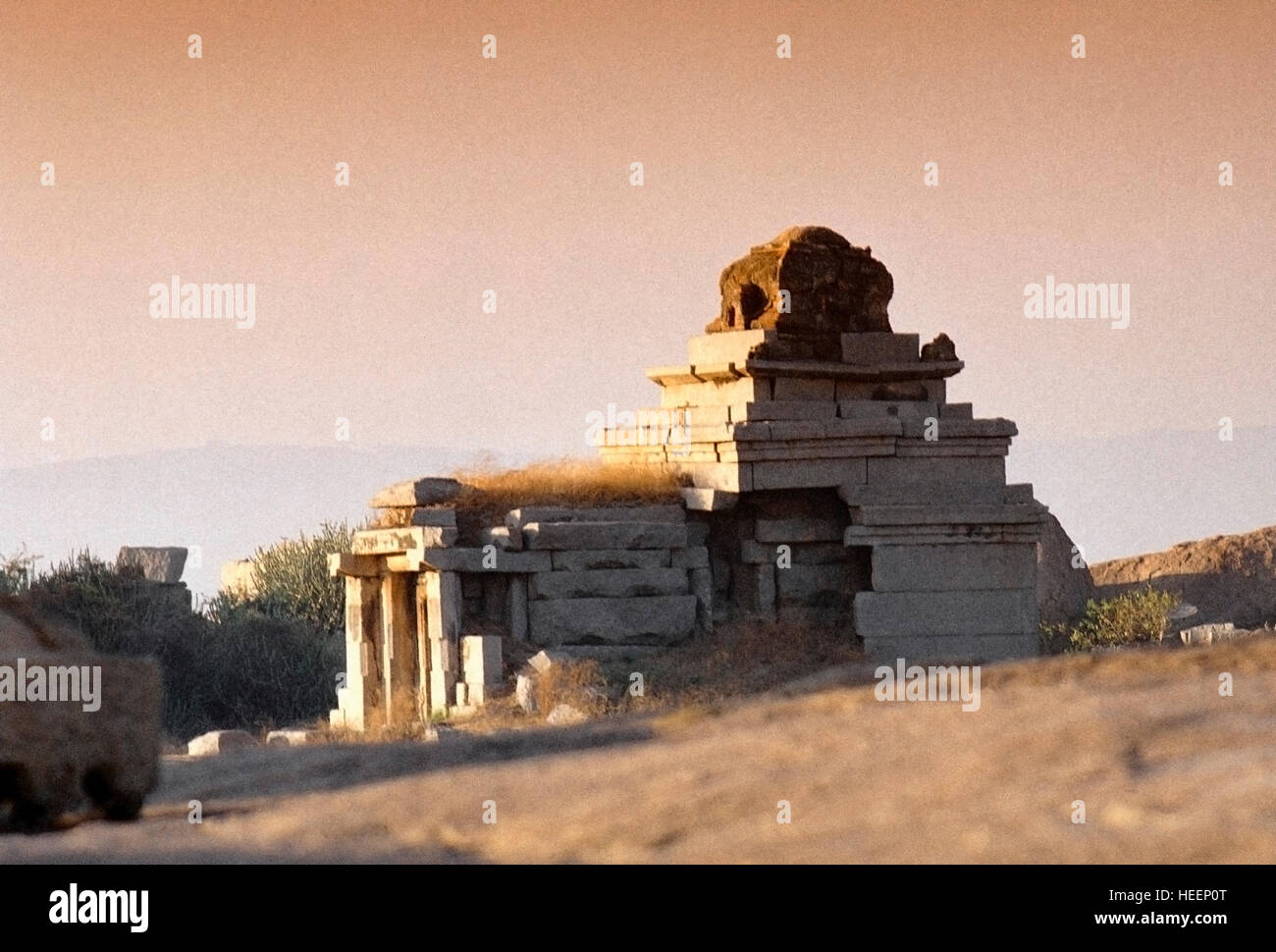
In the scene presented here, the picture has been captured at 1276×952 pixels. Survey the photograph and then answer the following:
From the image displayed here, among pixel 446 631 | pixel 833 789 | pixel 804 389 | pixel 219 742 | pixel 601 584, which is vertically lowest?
pixel 219 742

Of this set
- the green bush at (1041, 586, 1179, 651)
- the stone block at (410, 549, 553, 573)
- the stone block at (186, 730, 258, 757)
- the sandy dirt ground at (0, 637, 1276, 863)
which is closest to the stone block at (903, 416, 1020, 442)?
the stone block at (410, 549, 553, 573)

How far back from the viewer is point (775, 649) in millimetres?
16688

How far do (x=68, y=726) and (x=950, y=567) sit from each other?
39.6 ft

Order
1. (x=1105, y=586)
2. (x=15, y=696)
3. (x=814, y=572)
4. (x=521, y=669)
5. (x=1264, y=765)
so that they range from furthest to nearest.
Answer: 1. (x=1105, y=586)
2. (x=814, y=572)
3. (x=521, y=669)
4. (x=15, y=696)
5. (x=1264, y=765)

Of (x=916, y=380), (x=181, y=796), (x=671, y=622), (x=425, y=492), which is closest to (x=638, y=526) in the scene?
(x=671, y=622)

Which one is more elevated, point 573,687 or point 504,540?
point 504,540

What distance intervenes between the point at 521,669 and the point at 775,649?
2310 mm

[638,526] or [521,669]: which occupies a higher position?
[638,526]

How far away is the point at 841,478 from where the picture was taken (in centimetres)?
1720

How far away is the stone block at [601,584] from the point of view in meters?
16.5

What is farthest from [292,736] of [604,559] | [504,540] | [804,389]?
[804,389]

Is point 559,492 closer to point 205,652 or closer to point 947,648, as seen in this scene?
point 947,648

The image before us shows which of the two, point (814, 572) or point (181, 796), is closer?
point (181, 796)
